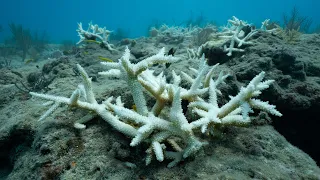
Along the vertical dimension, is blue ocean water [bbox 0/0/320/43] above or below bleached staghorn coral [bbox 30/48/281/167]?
above

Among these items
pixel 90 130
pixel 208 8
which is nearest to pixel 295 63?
pixel 90 130

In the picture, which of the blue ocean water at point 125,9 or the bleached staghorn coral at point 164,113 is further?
the blue ocean water at point 125,9

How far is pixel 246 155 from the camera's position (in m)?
2.09

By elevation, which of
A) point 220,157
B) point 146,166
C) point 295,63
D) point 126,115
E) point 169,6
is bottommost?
point 146,166

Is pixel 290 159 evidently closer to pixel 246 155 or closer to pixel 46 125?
pixel 246 155

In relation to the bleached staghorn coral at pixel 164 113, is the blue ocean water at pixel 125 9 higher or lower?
higher

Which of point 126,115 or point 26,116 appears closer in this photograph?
point 126,115

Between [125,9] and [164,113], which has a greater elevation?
[125,9]

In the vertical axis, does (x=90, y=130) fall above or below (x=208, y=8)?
below

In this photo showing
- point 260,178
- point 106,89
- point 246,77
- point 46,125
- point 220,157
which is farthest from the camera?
point 246,77

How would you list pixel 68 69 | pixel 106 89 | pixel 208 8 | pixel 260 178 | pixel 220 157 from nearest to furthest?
pixel 260 178, pixel 220 157, pixel 106 89, pixel 68 69, pixel 208 8

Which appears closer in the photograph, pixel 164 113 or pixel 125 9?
pixel 164 113

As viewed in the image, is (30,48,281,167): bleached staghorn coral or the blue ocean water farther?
the blue ocean water

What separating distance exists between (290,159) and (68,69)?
4.36 m
